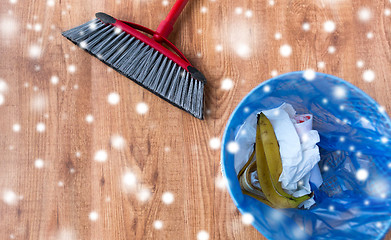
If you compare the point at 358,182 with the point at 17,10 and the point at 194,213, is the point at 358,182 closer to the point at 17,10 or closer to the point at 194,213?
the point at 194,213

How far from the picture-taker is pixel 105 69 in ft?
2.16

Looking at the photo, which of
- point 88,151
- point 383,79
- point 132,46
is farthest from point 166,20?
point 383,79

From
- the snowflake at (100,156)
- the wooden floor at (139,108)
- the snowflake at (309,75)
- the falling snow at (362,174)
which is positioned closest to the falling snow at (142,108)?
the wooden floor at (139,108)

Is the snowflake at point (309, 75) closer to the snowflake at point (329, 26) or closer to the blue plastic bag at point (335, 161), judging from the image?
the blue plastic bag at point (335, 161)

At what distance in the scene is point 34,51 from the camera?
668 mm

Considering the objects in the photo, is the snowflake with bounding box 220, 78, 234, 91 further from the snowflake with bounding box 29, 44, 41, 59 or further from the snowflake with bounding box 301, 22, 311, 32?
the snowflake with bounding box 29, 44, 41, 59

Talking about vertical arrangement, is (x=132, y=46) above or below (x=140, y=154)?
above

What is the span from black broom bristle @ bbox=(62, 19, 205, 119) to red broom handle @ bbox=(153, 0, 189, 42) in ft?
0.11

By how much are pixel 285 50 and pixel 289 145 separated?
0.22 meters

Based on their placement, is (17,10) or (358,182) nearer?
(358,182)

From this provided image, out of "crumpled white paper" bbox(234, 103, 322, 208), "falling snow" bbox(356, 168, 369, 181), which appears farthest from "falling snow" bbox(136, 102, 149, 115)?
"falling snow" bbox(356, 168, 369, 181)

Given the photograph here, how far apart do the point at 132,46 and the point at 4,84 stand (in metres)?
0.30

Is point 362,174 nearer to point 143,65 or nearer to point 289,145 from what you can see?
point 289,145

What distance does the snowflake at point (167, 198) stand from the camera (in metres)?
0.63
